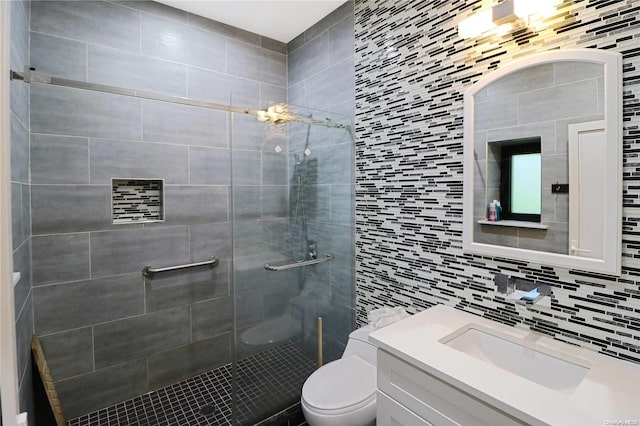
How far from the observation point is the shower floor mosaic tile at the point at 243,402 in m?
1.87

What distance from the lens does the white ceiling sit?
2264 millimetres

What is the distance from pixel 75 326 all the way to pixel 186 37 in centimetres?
213

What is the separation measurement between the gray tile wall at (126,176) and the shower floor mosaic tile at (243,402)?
0.45 feet

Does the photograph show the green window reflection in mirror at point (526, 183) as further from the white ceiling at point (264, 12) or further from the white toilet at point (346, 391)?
the white ceiling at point (264, 12)

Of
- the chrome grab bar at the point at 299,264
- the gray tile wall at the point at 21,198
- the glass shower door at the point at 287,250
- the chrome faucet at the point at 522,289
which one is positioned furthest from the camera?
the chrome grab bar at the point at 299,264

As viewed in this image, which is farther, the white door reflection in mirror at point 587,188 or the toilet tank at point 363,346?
the toilet tank at point 363,346

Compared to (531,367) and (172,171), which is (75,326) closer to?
(172,171)

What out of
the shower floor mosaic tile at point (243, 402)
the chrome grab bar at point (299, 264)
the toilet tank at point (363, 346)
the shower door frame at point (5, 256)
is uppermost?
the shower door frame at point (5, 256)

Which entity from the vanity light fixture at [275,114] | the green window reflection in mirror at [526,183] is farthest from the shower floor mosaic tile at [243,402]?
the green window reflection in mirror at [526,183]

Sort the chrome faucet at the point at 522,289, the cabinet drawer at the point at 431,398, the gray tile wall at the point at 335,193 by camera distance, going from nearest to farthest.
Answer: the cabinet drawer at the point at 431,398 → the chrome faucet at the point at 522,289 → the gray tile wall at the point at 335,193

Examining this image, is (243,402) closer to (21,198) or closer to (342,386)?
(342,386)

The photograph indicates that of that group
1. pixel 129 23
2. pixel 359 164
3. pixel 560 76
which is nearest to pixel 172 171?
pixel 129 23

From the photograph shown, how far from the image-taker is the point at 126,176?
2123 millimetres

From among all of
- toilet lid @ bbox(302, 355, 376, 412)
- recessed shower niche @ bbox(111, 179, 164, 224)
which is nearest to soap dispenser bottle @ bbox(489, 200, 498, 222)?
toilet lid @ bbox(302, 355, 376, 412)
